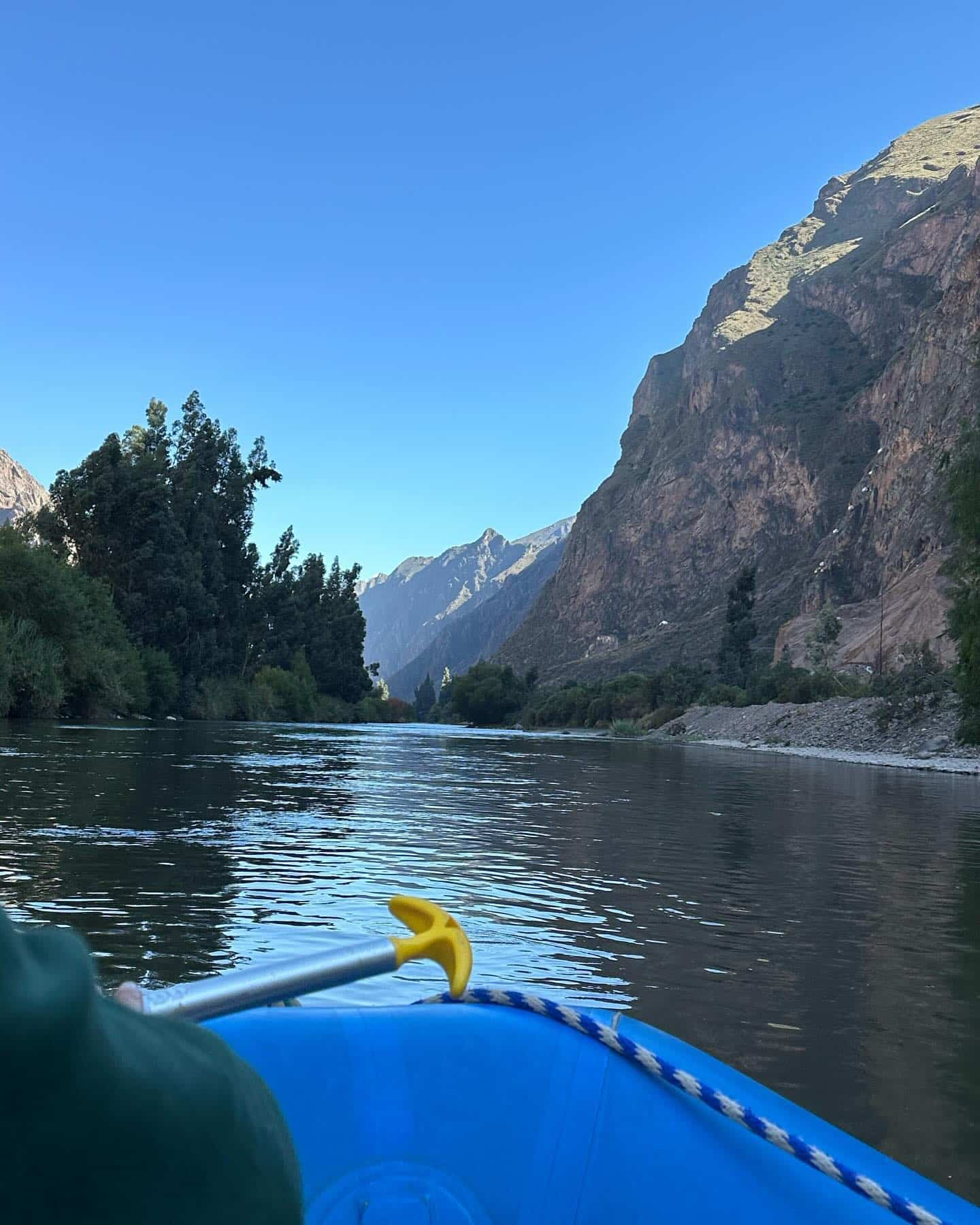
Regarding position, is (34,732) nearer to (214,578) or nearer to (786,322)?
(214,578)

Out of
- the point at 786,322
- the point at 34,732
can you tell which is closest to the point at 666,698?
the point at 34,732

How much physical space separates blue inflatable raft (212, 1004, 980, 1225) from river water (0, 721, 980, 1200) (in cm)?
109

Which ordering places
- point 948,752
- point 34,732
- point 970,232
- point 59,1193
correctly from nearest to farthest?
point 59,1193, point 34,732, point 948,752, point 970,232

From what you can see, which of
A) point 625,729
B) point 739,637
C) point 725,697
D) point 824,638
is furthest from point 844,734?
point 739,637

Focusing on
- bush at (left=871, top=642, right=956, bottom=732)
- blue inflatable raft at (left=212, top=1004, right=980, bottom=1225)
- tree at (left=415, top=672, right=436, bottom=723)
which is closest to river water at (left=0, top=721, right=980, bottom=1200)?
blue inflatable raft at (left=212, top=1004, right=980, bottom=1225)

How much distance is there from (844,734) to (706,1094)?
38855mm

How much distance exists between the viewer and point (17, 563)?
31.9 meters

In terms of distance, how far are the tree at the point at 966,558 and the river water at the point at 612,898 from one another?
768 centimetres

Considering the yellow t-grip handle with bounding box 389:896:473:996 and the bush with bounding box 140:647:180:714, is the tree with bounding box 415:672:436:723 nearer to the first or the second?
the bush with bounding box 140:647:180:714

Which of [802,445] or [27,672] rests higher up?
[802,445]

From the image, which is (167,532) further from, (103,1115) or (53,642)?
(103,1115)

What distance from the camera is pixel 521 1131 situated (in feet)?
7.17

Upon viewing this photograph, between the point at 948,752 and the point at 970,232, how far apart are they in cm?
10045

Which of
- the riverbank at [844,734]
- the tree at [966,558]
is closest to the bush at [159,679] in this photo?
the riverbank at [844,734]
